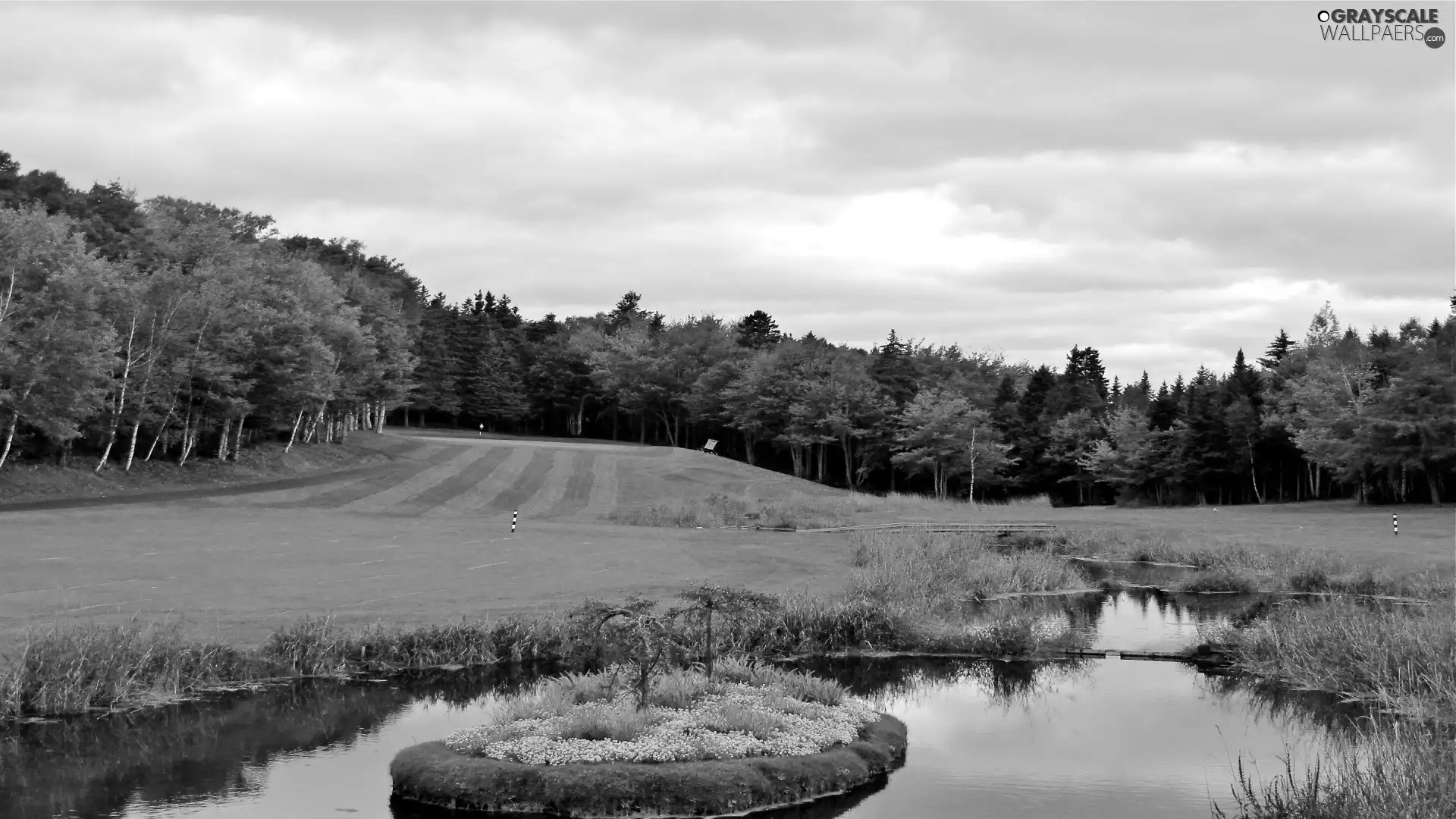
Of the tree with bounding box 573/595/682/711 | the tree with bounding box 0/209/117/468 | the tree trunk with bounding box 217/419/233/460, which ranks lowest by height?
the tree with bounding box 573/595/682/711

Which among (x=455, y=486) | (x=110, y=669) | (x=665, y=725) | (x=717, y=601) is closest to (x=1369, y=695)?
(x=717, y=601)

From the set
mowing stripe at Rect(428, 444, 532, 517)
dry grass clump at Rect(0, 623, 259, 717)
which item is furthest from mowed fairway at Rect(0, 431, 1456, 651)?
dry grass clump at Rect(0, 623, 259, 717)

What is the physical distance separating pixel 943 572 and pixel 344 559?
20.0 meters

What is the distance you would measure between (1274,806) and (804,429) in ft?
334

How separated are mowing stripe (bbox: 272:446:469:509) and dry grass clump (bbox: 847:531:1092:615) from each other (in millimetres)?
29445

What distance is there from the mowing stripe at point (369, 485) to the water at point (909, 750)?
3803 centimetres

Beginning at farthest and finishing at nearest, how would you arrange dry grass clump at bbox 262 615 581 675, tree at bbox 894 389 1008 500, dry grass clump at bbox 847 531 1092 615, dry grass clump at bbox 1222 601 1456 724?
tree at bbox 894 389 1008 500
dry grass clump at bbox 847 531 1092 615
dry grass clump at bbox 262 615 581 675
dry grass clump at bbox 1222 601 1456 724

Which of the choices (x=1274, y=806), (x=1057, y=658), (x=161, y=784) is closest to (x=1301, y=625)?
(x=1057, y=658)

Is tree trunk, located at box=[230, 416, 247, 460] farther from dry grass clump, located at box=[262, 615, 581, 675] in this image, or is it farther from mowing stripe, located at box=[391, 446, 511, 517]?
dry grass clump, located at box=[262, 615, 581, 675]

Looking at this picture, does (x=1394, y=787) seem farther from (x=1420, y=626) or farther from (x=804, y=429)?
(x=804, y=429)

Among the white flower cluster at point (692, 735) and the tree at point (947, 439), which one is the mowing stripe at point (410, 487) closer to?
the tree at point (947, 439)

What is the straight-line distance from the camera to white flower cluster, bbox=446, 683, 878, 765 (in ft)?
58.6

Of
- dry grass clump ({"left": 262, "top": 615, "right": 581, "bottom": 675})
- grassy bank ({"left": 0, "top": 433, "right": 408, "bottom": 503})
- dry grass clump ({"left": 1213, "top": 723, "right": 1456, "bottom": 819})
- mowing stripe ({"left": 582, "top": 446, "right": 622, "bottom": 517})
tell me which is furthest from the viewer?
mowing stripe ({"left": 582, "top": 446, "right": 622, "bottom": 517})

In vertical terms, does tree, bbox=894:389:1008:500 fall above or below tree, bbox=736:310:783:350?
below
